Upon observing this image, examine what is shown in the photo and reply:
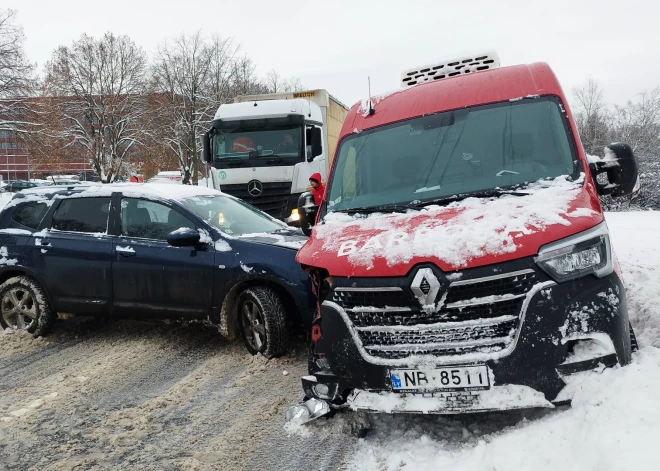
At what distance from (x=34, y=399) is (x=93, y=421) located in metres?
0.83

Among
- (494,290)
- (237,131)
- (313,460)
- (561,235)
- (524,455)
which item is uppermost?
(237,131)

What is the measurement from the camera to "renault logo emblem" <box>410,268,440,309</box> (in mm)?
2854

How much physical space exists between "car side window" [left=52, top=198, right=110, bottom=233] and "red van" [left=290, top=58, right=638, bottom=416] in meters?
3.18

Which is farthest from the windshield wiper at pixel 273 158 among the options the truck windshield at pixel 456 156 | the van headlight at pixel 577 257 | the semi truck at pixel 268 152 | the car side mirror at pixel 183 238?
the van headlight at pixel 577 257

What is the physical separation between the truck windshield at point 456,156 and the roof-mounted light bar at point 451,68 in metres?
1.49

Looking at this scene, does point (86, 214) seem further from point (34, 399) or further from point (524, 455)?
point (524, 455)

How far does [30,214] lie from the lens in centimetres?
625

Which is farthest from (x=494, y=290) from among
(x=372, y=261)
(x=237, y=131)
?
(x=237, y=131)

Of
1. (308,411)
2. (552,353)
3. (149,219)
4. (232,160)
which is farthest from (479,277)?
(232,160)

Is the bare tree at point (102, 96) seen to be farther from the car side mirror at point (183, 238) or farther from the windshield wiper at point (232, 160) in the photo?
the car side mirror at point (183, 238)

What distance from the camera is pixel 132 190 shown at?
592 cm

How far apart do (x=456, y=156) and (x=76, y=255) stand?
14.1 feet

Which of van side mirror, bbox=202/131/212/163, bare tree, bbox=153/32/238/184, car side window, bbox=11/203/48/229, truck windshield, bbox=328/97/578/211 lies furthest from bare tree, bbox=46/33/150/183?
truck windshield, bbox=328/97/578/211

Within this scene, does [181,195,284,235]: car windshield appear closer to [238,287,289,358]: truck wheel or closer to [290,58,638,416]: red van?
[238,287,289,358]: truck wheel
